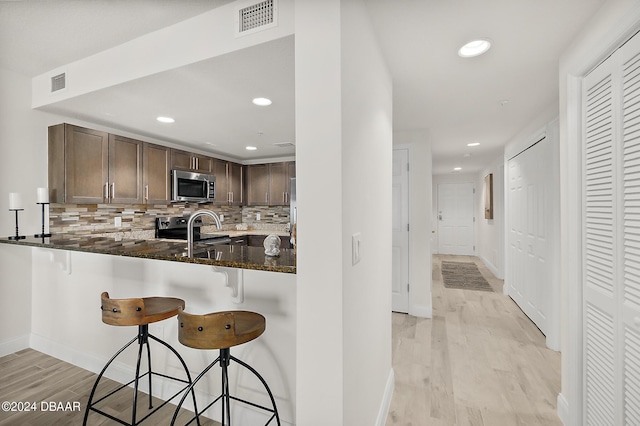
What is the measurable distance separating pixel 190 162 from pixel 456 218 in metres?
7.24

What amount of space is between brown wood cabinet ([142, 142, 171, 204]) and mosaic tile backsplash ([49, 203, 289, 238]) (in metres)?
0.30

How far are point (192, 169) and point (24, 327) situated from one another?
242 centimetres

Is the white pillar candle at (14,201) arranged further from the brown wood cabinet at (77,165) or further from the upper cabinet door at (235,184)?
the upper cabinet door at (235,184)

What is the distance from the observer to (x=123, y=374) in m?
2.21

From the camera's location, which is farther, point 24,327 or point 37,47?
point 24,327

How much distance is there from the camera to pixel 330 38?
113 centimetres

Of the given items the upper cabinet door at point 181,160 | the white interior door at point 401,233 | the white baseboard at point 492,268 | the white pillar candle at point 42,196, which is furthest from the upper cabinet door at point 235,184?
the white baseboard at point 492,268

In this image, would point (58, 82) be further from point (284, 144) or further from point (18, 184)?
point (284, 144)

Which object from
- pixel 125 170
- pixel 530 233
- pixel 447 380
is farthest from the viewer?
pixel 530 233

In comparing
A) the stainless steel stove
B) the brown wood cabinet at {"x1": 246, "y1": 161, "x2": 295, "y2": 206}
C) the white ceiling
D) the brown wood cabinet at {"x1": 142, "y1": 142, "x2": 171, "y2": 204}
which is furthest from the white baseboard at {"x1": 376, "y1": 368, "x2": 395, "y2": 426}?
the brown wood cabinet at {"x1": 246, "y1": 161, "x2": 295, "y2": 206}

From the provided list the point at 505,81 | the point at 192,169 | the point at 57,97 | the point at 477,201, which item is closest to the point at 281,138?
the point at 192,169

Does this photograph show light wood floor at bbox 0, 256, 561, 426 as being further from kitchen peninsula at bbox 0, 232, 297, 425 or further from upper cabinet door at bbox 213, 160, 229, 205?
upper cabinet door at bbox 213, 160, 229, 205

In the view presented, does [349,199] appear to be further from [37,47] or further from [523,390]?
[37,47]

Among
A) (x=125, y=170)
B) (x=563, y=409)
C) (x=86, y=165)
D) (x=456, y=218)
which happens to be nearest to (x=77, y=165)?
(x=86, y=165)
